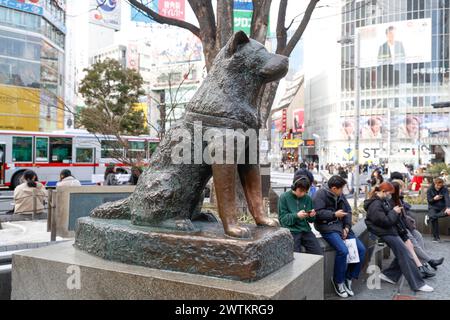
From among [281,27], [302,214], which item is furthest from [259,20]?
[302,214]

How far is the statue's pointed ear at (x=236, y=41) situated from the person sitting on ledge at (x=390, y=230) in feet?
11.3

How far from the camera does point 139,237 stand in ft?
8.22

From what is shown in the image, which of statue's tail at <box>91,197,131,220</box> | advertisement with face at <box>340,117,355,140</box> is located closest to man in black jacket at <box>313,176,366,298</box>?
statue's tail at <box>91,197,131,220</box>

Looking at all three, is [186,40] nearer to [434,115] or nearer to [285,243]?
[434,115]

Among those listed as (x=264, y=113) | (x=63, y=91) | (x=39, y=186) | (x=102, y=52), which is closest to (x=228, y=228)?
(x=264, y=113)

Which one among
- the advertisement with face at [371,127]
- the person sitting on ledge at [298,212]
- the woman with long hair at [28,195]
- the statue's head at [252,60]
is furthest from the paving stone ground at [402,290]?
the advertisement with face at [371,127]

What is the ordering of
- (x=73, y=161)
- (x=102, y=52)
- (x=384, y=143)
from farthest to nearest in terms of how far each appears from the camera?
1. (x=102, y=52)
2. (x=384, y=143)
3. (x=73, y=161)

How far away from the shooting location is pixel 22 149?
50.7ft

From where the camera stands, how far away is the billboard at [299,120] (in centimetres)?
6750

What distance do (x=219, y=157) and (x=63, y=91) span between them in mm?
33175

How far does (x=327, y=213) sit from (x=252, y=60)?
9.01 feet

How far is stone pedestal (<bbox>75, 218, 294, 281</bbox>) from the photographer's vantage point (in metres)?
2.23

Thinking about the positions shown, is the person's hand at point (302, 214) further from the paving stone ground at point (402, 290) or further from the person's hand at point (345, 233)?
the paving stone ground at point (402, 290)

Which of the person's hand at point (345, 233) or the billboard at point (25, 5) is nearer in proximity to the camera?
the person's hand at point (345, 233)
